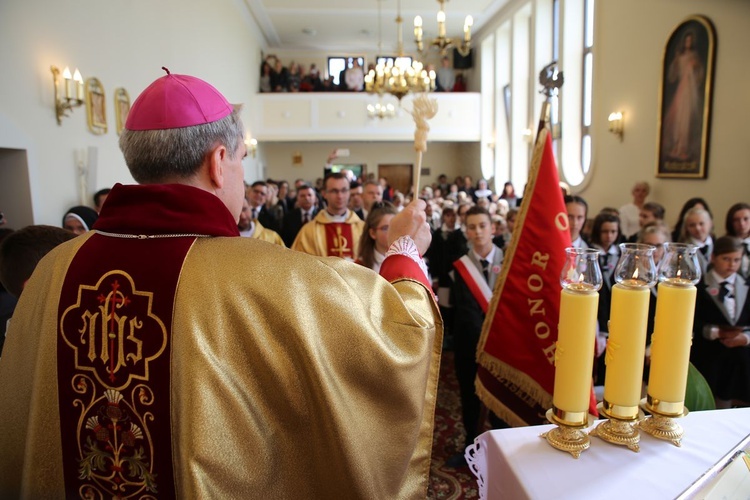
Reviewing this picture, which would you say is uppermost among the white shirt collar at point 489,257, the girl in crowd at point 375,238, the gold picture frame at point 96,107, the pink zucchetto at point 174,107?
the gold picture frame at point 96,107

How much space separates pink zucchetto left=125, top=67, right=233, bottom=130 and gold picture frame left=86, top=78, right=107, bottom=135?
4.81m

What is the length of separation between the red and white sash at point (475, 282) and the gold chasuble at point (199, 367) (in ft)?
7.45

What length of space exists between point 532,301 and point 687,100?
620 centimetres

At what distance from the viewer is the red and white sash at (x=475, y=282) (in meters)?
3.47

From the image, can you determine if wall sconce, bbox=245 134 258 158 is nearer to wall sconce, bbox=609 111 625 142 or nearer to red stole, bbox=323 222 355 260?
wall sconce, bbox=609 111 625 142

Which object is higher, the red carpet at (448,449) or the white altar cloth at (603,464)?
the white altar cloth at (603,464)

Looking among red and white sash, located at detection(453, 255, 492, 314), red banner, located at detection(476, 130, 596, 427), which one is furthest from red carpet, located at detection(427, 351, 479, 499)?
red and white sash, located at detection(453, 255, 492, 314)

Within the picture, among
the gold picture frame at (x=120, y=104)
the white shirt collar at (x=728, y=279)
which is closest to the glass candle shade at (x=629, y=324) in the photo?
the white shirt collar at (x=728, y=279)

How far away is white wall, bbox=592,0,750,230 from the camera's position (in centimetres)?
632

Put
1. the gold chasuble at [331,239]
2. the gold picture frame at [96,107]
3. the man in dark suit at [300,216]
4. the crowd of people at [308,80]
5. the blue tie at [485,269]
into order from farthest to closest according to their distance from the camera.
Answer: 1. the crowd of people at [308,80]
2. the man in dark suit at [300,216]
3. the gold picture frame at [96,107]
4. the gold chasuble at [331,239]
5. the blue tie at [485,269]

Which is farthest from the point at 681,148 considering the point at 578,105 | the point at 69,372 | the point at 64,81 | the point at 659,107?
the point at 69,372

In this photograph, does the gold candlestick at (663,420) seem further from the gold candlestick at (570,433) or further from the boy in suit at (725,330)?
the boy in suit at (725,330)

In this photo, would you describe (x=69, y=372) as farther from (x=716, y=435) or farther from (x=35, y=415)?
(x=716, y=435)

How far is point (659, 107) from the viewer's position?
25.3 ft
